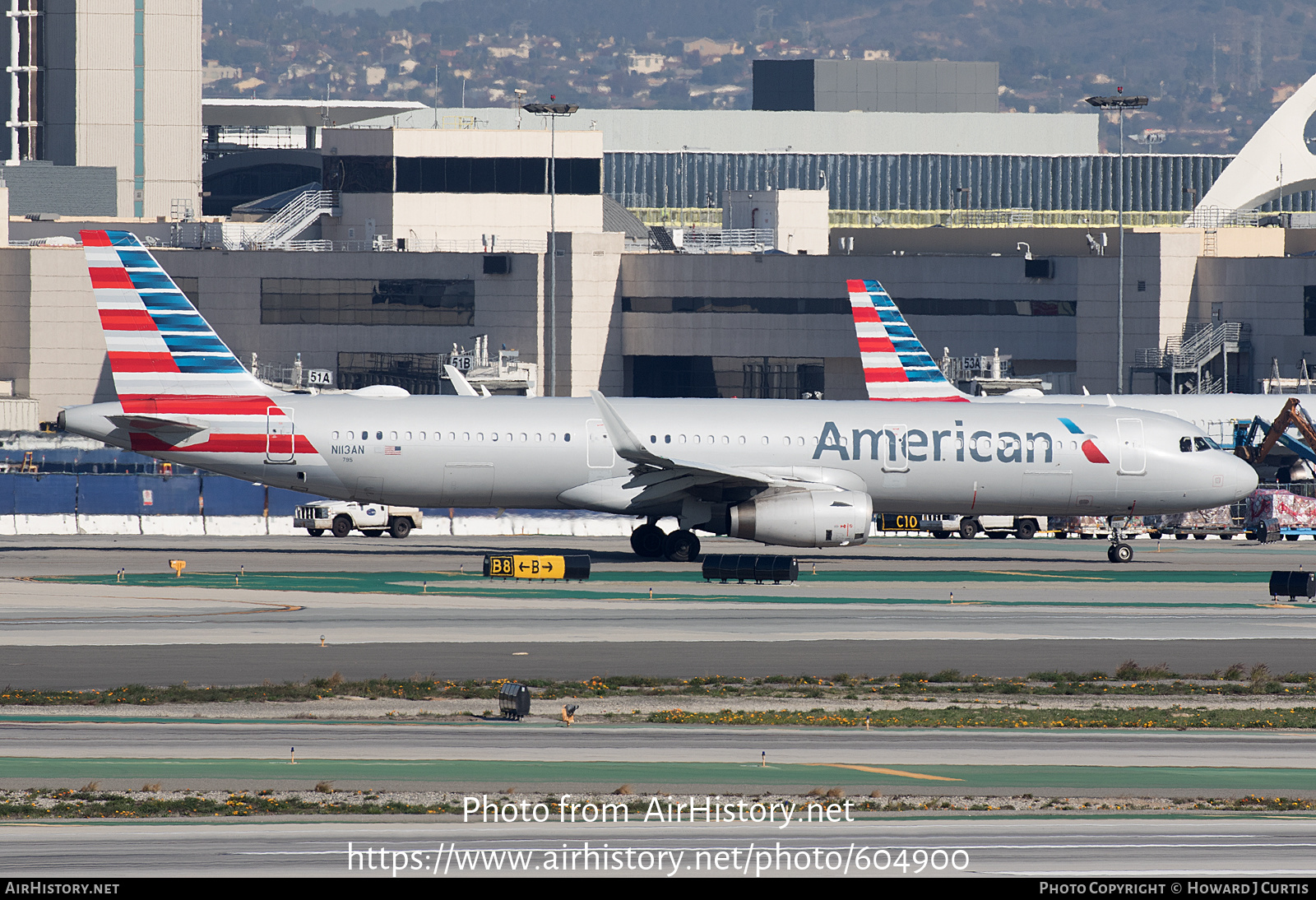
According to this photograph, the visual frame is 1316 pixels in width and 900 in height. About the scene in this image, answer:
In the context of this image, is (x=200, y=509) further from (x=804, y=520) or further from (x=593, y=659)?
(x=593, y=659)

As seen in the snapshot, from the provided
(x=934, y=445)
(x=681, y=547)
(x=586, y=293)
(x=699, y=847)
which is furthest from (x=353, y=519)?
(x=699, y=847)

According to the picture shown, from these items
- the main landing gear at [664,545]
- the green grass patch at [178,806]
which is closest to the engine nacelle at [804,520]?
the main landing gear at [664,545]

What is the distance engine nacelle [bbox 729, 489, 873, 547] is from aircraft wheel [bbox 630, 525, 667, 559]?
3823mm

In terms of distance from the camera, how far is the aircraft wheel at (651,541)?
50.8m

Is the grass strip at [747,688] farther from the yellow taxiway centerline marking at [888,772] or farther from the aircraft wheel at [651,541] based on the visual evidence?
the aircraft wheel at [651,541]

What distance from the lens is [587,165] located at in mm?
105938

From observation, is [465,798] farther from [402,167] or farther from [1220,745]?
[402,167]

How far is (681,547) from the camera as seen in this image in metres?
50.3

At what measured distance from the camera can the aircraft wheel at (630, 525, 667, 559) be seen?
5075 centimetres

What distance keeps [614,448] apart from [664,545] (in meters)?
3.73

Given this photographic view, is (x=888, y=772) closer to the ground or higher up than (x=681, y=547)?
closer to the ground

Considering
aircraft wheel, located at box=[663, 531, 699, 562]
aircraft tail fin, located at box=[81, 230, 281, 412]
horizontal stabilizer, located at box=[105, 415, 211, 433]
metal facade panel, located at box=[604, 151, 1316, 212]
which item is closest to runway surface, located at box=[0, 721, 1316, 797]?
horizontal stabilizer, located at box=[105, 415, 211, 433]
